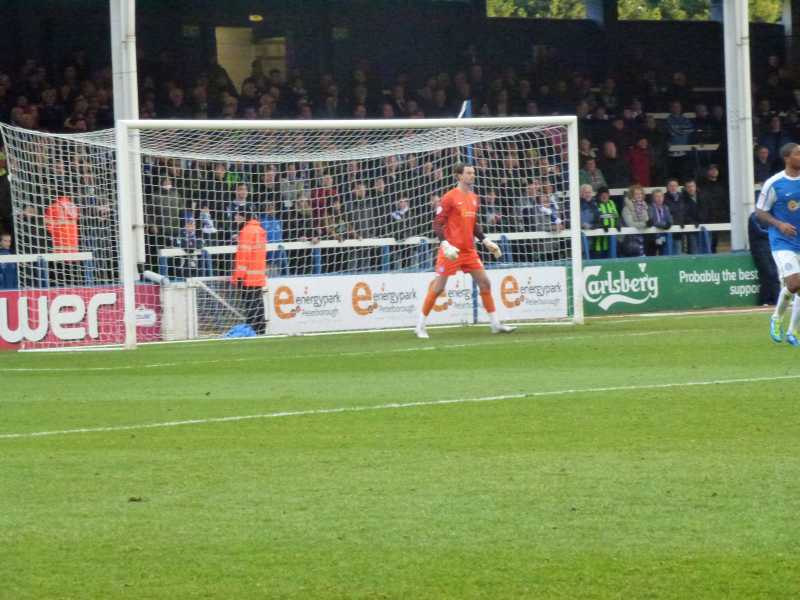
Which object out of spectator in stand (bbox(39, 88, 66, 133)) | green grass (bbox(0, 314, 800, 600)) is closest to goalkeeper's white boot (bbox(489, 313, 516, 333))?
green grass (bbox(0, 314, 800, 600))

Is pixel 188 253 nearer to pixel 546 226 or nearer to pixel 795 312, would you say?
pixel 546 226

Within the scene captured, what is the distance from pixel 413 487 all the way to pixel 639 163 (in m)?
22.1

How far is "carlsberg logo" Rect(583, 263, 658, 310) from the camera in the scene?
907 inches

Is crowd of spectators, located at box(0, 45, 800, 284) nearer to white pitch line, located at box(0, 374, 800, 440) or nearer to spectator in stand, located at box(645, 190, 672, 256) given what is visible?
spectator in stand, located at box(645, 190, 672, 256)

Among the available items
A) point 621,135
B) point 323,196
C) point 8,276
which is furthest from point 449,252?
point 621,135

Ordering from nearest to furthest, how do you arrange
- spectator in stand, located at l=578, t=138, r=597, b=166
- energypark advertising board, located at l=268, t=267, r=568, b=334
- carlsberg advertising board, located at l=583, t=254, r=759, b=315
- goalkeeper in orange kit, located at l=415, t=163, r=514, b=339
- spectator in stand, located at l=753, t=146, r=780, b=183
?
goalkeeper in orange kit, located at l=415, t=163, r=514, b=339 → energypark advertising board, located at l=268, t=267, r=568, b=334 → carlsberg advertising board, located at l=583, t=254, r=759, b=315 → spectator in stand, located at l=578, t=138, r=597, b=166 → spectator in stand, located at l=753, t=146, r=780, b=183

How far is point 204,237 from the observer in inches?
822

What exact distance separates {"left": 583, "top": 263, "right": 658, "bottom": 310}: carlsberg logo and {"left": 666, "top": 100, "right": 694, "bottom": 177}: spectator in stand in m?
7.30

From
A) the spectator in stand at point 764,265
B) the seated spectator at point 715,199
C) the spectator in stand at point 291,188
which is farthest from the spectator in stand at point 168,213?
the seated spectator at point 715,199

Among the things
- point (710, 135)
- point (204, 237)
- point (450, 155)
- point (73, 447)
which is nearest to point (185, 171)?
point (204, 237)

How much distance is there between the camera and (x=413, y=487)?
7273 millimetres

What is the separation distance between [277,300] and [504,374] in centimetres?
779

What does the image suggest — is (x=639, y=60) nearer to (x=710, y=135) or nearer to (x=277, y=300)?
(x=710, y=135)

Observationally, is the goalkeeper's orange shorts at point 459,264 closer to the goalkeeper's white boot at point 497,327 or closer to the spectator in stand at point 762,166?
the goalkeeper's white boot at point 497,327
